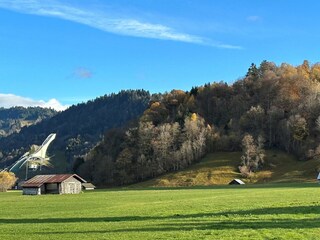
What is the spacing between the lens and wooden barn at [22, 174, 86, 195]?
11975 cm

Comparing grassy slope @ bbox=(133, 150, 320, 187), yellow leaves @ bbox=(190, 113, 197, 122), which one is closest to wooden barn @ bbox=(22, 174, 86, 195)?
grassy slope @ bbox=(133, 150, 320, 187)

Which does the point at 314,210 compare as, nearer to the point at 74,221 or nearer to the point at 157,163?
the point at 74,221

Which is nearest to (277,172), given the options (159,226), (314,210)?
(314,210)

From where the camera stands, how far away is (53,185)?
123188 mm

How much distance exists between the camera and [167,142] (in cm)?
17850

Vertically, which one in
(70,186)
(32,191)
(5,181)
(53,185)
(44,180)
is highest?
(44,180)

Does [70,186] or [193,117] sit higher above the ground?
[193,117]

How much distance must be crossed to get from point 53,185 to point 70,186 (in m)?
4.80

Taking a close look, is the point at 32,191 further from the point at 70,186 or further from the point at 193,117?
the point at 193,117

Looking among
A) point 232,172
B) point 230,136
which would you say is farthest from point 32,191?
point 230,136

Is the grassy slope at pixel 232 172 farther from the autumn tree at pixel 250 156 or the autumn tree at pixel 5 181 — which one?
the autumn tree at pixel 5 181

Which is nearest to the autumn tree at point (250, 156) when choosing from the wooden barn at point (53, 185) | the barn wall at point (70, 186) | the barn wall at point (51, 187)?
the barn wall at point (70, 186)

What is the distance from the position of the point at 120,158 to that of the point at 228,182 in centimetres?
5697

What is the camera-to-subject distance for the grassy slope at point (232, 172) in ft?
453
